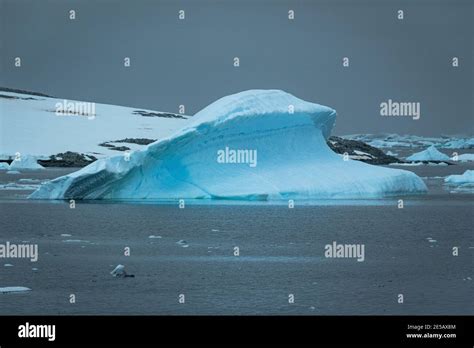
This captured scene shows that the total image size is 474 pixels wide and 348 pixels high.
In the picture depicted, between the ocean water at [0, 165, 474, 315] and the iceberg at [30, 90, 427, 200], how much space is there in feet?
2.33

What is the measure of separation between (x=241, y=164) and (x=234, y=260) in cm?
826

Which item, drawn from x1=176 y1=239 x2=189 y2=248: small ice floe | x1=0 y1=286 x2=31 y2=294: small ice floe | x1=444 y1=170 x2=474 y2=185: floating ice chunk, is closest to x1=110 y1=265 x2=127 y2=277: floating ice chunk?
x1=0 y1=286 x2=31 y2=294: small ice floe

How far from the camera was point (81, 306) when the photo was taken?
12758 mm

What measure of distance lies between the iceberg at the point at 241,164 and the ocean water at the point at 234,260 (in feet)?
2.33

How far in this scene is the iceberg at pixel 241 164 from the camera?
24.4m

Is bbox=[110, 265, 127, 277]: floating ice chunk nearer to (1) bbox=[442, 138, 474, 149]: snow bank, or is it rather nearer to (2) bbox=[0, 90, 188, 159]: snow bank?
(2) bbox=[0, 90, 188, 159]: snow bank

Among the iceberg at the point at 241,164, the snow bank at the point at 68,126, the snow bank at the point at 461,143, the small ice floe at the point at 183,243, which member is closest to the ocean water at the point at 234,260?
the small ice floe at the point at 183,243

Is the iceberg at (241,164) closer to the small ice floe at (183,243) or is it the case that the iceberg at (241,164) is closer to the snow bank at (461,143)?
the small ice floe at (183,243)

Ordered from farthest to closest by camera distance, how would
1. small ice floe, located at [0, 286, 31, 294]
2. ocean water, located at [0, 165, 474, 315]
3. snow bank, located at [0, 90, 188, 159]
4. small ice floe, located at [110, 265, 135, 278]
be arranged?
1. snow bank, located at [0, 90, 188, 159]
2. small ice floe, located at [110, 265, 135, 278]
3. small ice floe, located at [0, 286, 31, 294]
4. ocean water, located at [0, 165, 474, 315]

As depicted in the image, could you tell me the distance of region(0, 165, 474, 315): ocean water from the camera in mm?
13055

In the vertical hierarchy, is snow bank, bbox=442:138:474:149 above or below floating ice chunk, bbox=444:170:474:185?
above

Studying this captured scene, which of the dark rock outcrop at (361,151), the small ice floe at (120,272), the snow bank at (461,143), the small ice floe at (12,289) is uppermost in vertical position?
the snow bank at (461,143)

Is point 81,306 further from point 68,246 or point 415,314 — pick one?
point 68,246
